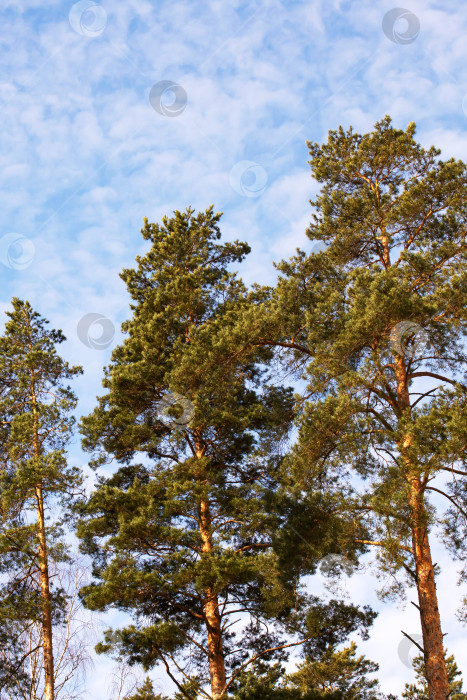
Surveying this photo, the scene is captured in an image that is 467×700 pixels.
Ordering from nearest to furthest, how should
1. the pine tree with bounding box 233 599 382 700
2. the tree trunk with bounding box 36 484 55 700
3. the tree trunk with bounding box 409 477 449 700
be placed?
1. the tree trunk with bounding box 409 477 449 700
2. the pine tree with bounding box 233 599 382 700
3. the tree trunk with bounding box 36 484 55 700

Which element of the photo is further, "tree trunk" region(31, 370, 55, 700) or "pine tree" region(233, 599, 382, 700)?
"tree trunk" region(31, 370, 55, 700)

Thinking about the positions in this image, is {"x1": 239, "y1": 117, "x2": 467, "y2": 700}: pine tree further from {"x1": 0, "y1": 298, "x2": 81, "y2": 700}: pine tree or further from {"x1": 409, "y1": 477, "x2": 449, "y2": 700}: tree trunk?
{"x1": 0, "y1": 298, "x2": 81, "y2": 700}: pine tree

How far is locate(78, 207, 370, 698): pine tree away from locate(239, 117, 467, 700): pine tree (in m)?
1.04

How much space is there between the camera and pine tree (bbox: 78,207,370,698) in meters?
11.8

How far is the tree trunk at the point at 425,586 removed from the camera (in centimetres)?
928

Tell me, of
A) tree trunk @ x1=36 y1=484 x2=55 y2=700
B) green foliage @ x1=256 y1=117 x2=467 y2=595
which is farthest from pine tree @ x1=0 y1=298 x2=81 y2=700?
green foliage @ x1=256 y1=117 x2=467 y2=595

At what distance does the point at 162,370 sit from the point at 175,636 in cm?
574

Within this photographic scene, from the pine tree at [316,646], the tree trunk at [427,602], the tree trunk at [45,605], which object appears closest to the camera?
the tree trunk at [427,602]

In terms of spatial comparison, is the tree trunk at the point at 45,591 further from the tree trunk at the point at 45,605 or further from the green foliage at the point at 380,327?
the green foliage at the point at 380,327

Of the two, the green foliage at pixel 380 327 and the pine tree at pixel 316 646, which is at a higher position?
the green foliage at pixel 380 327

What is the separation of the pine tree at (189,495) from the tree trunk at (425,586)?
146cm

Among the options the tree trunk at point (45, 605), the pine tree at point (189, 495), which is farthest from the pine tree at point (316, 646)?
the tree trunk at point (45, 605)

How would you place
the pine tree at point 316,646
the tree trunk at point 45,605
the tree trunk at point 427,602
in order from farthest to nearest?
the tree trunk at point 45,605, the pine tree at point 316,646, the tree trunk at point 427,602

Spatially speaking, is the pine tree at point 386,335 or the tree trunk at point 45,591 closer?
the pine tree at point 386,335
